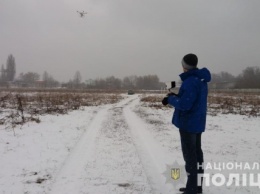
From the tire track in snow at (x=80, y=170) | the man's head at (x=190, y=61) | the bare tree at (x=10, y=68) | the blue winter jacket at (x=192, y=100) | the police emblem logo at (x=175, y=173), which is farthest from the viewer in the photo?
the bare tree at (x=10, y=68)

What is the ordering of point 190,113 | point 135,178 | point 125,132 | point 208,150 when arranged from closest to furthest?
point 190,113, point 135,178, point 208,150, point 125,132

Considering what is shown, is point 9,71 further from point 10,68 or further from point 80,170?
point 80,170

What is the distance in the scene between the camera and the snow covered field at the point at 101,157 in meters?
5.12

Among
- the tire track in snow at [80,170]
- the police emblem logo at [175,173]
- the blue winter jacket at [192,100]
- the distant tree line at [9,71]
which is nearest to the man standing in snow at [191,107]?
the blue winter jacket at [192,100]

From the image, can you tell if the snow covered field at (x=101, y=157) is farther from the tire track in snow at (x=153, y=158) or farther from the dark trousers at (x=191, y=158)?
the dark trousers at (x=191, y=158)

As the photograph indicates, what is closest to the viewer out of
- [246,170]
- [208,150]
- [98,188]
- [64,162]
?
[98,188]

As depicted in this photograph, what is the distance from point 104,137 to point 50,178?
4.49m

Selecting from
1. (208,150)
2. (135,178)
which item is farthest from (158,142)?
(135,178)

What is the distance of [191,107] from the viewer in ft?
14.4

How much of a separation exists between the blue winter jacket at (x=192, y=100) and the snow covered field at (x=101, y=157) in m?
1.26

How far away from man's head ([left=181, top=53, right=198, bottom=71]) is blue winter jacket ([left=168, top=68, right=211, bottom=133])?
9 centimetres

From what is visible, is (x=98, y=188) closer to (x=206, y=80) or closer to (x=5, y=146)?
(x=206, y=80)

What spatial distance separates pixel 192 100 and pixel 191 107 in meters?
0.13

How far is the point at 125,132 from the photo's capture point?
11211 mm
